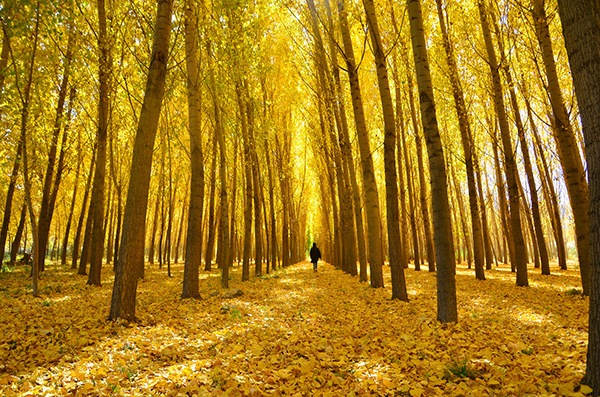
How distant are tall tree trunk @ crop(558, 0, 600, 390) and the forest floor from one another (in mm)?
478

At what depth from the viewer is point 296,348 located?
442cm

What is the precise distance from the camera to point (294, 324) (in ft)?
19.0

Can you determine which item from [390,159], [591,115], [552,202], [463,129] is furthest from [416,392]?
[552,202]

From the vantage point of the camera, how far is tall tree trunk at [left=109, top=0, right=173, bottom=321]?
17.3 feet

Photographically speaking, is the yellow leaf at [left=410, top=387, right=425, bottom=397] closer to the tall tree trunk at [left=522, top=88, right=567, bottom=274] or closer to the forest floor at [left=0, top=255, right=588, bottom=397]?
the forest floor at [left=0, top=255, right=588, bottom=397]

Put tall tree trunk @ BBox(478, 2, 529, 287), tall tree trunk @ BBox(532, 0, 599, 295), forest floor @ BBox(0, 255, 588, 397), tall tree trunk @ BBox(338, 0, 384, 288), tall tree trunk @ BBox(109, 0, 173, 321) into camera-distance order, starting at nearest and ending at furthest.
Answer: forest floor @ BBox(0, 255, 588, 397)
tall tree trunk @ BBox(109, 0, 173, 321)
tall tree trunk @ BBox(532, 0, 599, 295)
tall tree trunk @ BBox(338, 0, 384, 288)
tall tree trunk @ BBox(478, 2, 529, 287)

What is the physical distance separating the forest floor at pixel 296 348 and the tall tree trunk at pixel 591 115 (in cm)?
48

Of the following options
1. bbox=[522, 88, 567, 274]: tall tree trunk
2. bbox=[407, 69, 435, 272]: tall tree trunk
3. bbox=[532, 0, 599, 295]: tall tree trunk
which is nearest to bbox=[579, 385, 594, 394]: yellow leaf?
bbox=[532, 0, 599, 295]: tall tree trunk

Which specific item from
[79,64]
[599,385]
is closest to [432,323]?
[599,385]

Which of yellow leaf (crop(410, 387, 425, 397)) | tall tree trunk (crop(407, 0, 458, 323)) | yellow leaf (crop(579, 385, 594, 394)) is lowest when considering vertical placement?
yellow leaf (crop(410, 387, 425, 397))

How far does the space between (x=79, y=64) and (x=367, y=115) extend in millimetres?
13230

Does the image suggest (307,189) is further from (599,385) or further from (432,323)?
(599,385)

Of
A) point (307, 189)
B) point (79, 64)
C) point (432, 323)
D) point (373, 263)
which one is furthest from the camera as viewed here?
point (307, 189)

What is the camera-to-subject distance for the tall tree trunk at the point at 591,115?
242cm
